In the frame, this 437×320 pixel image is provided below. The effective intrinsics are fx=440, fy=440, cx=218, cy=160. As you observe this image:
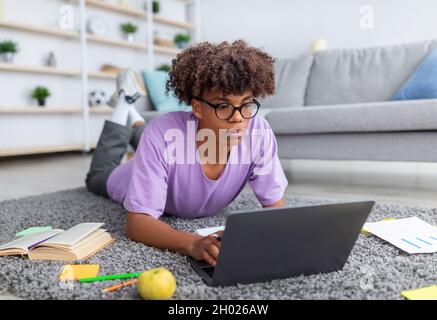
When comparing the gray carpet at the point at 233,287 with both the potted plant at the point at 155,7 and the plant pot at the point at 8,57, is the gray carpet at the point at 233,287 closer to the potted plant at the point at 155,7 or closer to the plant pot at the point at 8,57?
the plant pot at the point at 8,57

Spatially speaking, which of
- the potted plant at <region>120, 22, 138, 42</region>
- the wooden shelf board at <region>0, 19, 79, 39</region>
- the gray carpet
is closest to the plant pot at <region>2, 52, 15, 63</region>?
the wooden shelf board at <region>0, 19, 79, 39</region>

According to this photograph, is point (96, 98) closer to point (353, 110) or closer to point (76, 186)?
point (76, 186)

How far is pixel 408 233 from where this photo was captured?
4.11 ft

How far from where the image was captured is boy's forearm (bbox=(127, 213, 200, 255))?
1.06 metres

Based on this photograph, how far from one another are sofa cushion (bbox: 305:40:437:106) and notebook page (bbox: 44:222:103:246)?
7.02 ft

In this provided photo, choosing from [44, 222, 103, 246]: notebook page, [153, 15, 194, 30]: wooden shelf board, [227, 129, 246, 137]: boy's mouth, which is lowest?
[44, 222, 103, 246]: notebook page

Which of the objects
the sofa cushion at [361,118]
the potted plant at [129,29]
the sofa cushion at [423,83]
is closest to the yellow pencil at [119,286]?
the sofa cushion at [361,118]

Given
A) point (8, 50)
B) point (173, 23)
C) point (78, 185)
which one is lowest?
point (78, 185)

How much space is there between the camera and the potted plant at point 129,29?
15.2ft

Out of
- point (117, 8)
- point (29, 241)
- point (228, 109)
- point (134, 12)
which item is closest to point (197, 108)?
point (228, 109)

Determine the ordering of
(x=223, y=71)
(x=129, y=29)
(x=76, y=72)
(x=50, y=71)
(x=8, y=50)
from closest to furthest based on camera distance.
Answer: (x=223, y=71) → (x=8, y=50) → (x=50, y=71) → (x=76, y=72) → (x=129, y=29)

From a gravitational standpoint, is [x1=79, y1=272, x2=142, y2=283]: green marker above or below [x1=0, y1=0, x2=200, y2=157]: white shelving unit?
below

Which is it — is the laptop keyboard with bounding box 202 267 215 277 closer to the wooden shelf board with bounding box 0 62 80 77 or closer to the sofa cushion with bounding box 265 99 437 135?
the sofa cushion with bounding box 265 99 437 135

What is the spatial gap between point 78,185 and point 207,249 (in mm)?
1695
